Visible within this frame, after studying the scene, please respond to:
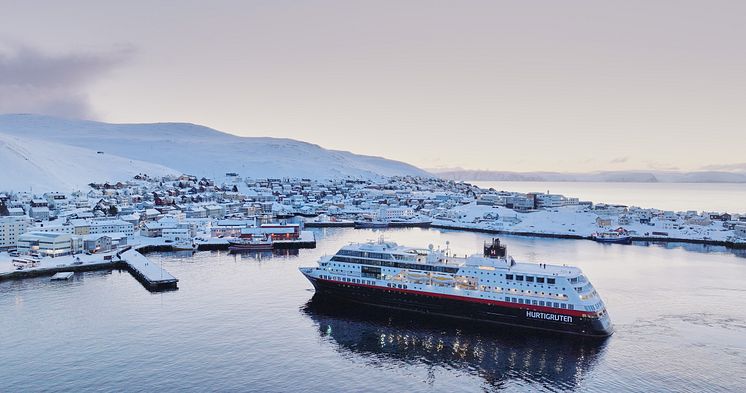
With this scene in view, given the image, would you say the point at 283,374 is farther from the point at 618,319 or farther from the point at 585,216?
the point at 585,216

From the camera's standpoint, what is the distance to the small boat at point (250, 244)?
209 feet

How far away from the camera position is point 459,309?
32344mm

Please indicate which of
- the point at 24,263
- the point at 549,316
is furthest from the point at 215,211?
the point at 549,316

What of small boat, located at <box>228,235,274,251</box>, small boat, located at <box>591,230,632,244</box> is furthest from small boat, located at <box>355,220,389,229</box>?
small boat, located at <box>591,230,632,244</box>

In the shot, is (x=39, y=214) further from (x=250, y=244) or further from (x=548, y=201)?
(x=548, y=201)

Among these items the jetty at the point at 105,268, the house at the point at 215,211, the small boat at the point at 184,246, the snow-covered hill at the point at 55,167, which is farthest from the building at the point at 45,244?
the snow-covered hill at the point at 55,167

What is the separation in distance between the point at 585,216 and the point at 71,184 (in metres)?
125

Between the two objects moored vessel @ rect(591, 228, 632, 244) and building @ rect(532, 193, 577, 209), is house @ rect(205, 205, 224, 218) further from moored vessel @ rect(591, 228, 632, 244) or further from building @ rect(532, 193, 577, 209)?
building @ rect(532, 193, 577, 209)

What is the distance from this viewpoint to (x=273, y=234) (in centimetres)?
6875

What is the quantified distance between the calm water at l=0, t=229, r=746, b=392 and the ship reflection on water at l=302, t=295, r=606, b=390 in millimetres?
105

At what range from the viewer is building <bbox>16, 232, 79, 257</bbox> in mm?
53688

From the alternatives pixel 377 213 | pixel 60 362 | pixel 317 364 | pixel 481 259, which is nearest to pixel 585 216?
pixel 377 213

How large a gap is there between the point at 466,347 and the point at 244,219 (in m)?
71.5

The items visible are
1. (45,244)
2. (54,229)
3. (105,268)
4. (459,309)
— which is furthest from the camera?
(54,229)
